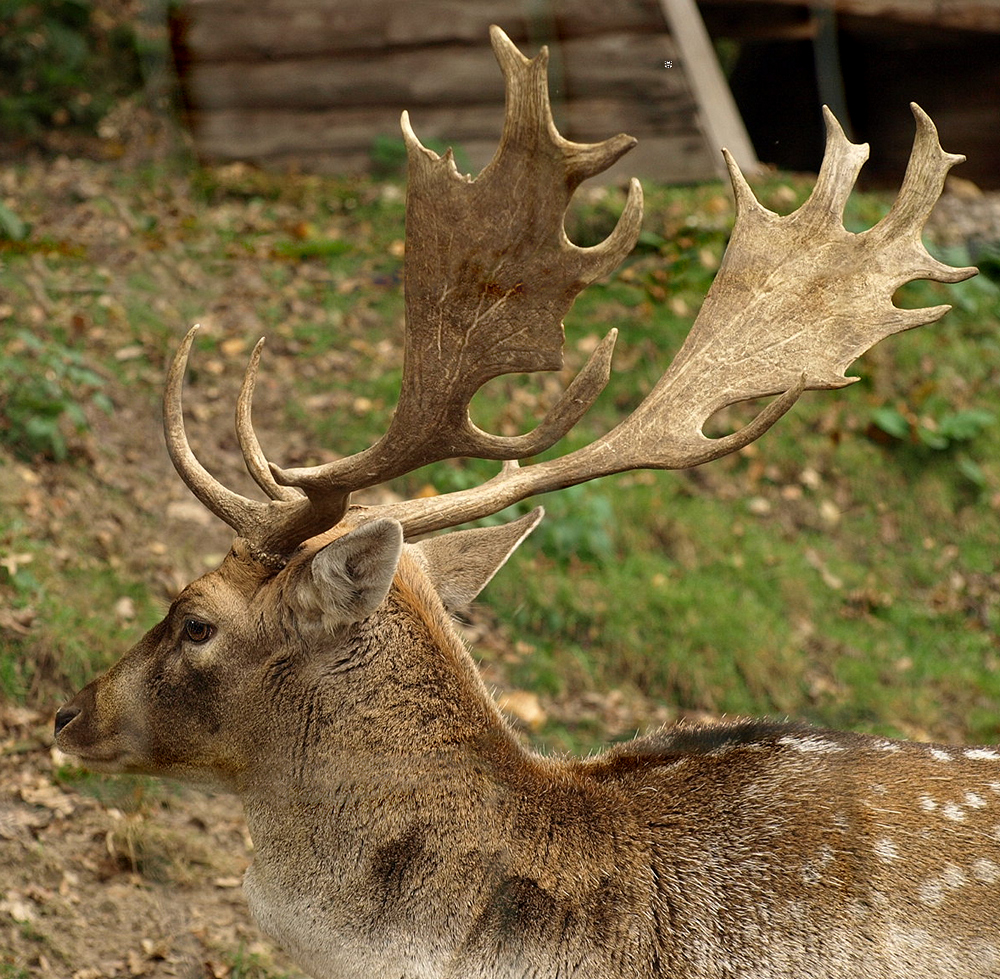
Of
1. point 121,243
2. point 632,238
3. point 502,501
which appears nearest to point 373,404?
point 121,243

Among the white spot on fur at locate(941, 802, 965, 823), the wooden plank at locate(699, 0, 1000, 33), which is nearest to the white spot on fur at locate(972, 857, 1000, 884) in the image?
the white spot on fur at locate(941, 802, 965, 823)

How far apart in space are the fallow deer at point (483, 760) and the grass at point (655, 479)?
189cm

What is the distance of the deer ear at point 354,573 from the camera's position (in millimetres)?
2984

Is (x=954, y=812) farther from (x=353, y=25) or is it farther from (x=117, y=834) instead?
(x=353, y=25)

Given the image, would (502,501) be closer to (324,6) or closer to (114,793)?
(114,793)

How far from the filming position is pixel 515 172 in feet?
10.3

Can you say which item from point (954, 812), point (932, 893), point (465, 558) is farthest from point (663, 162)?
point (932, 893)

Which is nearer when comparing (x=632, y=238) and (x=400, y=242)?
(x=632, y=238)

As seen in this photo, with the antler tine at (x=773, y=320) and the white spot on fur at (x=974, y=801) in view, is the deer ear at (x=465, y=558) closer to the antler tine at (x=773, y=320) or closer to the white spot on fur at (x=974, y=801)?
the antler tine at (x=773, y=320)

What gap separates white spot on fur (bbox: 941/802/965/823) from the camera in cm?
312

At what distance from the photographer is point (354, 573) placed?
10.1 feet

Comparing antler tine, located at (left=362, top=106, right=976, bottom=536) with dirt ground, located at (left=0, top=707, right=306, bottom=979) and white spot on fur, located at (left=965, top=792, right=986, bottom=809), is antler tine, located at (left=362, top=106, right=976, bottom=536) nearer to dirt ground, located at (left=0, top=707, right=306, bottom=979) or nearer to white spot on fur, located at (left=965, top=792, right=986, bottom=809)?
white spot on fur, located at (left=965, top=792, right=986, bottom=809)

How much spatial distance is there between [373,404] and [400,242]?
166cm

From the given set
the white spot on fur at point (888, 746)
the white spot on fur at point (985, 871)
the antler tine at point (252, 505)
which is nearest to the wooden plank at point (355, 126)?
the antler tine at point (252, 505)
